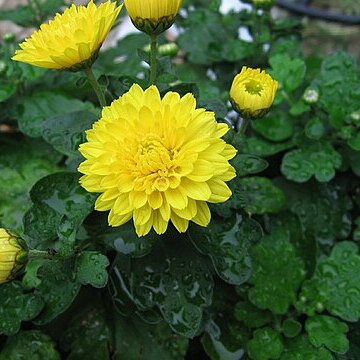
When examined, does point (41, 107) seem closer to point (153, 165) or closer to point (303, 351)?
point (153, 165)

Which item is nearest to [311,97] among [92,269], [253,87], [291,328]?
[253,87]

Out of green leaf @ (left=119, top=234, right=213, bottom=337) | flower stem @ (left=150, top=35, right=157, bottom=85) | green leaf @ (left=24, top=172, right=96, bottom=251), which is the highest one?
flower stem @ (left=150, top=35, right=157, bottom=85)

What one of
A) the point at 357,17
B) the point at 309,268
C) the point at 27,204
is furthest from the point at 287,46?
the point at 357,17

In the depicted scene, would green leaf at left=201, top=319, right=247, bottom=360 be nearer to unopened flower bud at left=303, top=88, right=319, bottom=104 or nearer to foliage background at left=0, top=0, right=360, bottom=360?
foliage background at left=0, top=0, right=360, bottom=360

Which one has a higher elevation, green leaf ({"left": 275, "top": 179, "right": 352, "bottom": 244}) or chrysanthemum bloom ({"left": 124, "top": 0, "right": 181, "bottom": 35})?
chrysanthemum bloom ({"left": 124, "top": 0, "right": 181, "bottom": 35})

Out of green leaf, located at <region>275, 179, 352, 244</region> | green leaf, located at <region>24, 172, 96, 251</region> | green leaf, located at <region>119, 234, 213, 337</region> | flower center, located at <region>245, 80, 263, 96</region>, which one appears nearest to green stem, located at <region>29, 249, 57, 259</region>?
green leaf, located at <region>24, 172, 96, 251</region>

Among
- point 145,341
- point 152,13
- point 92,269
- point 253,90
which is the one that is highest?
point 152,13
